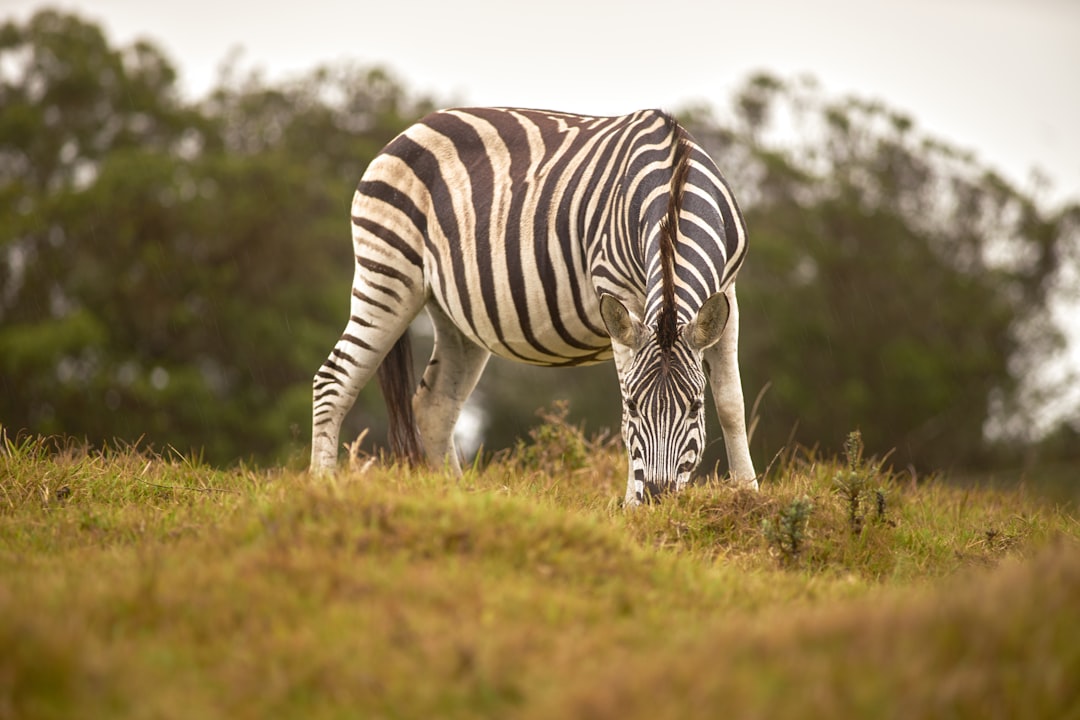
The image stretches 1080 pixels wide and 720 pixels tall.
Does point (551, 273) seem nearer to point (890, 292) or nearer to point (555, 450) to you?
point (555, 450)

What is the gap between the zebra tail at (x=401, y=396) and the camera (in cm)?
834

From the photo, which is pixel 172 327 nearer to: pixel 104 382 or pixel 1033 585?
pixel 104 382

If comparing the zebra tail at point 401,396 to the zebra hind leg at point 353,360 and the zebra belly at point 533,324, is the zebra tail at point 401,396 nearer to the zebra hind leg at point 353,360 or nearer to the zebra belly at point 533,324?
the zebra hind leg at point 353,360

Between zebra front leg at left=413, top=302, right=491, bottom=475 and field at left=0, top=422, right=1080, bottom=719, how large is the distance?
97.9 inches

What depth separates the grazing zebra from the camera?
6.16 m

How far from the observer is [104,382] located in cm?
2248

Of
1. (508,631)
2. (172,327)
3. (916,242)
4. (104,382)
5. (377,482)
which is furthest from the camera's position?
(916,242)

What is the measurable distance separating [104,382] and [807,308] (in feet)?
53.9

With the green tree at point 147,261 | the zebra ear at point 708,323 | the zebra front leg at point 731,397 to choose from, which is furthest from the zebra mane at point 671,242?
the green tree at point 147,261

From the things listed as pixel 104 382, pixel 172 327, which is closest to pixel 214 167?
pixel 172 327

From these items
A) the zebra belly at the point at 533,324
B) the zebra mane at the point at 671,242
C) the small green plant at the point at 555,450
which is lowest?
the small green plant at the point at 555,450

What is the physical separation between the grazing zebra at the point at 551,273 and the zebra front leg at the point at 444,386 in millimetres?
11

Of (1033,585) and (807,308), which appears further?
(807,308)

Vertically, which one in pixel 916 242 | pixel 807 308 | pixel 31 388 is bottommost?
pixel 31 388
